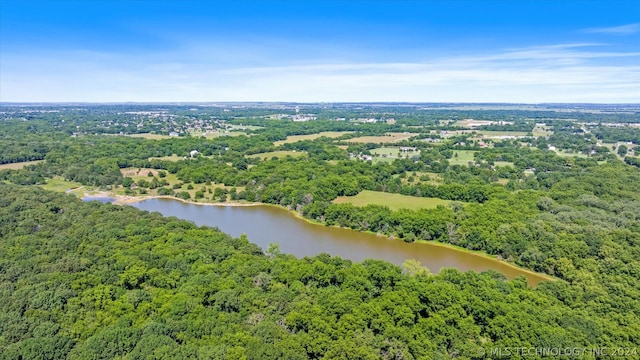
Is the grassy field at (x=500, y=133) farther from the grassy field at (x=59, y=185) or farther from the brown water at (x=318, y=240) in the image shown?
the grassy field at (x=59, y=185)

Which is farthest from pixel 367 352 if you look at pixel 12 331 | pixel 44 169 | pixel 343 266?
pixel 44 169

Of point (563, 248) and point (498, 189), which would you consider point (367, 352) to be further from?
point (498, 189)

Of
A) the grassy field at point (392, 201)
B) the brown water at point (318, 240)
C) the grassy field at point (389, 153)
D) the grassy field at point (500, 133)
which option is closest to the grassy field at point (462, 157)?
the grassy field at point (389, 153)

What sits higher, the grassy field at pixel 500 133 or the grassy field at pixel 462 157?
the grassy field at pixel 500 133

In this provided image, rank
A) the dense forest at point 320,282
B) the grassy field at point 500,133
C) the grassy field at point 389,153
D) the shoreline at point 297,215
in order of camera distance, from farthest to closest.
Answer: the grassy field at point 500,133 < the grassy field at point 389,153 < the shoreline at point 297,215 < the dense forest at point 320,282

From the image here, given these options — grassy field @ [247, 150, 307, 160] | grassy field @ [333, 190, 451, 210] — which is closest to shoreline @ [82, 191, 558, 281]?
grassy field @ [333, 190, 451, 210]

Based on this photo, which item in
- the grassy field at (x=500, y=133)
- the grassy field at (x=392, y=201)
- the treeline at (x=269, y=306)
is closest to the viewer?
the treeline at (x=269, y=306)
